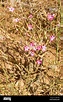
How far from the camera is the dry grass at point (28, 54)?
261 centimetres

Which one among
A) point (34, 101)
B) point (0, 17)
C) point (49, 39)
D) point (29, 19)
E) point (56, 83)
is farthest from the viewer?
point (0, 17)

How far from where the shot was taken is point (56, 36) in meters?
3.35

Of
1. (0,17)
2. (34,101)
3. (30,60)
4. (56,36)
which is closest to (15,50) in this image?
(30,60)

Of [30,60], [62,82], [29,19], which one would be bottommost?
[62,82]

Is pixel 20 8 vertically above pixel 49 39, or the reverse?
pixel 20 8

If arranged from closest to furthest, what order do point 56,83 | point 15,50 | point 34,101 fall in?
point 34,101
point 56,83
point 15,50

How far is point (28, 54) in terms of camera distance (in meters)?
2.81

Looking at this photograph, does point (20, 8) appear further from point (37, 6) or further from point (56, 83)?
point (56, 83)

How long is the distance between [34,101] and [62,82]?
0.80 m

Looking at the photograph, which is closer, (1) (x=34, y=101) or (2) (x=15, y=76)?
(1) (x=34, y=101)

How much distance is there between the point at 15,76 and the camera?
9.11 feet

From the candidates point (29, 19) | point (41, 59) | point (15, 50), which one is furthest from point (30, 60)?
point (29, 19)

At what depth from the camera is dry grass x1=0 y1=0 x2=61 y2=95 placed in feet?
8.56

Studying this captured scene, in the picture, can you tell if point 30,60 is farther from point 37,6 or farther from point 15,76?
point 37,6
